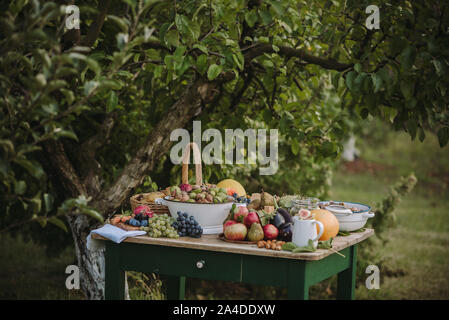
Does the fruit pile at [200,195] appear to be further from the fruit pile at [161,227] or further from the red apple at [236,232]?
the red apple at [236,232]

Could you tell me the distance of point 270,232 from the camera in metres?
2.56

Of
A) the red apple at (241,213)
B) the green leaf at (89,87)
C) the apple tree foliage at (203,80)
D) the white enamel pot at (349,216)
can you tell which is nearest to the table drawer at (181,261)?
the red apple at (241,213)

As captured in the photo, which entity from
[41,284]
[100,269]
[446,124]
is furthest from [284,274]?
[41,284]

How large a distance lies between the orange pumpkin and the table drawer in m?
0.44

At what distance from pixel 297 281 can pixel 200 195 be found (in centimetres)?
67

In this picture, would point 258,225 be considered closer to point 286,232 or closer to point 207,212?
point 286,232

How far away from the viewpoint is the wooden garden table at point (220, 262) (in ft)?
7.92

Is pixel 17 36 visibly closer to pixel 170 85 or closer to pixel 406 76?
pixel 406 76

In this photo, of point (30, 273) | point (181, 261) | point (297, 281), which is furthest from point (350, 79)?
point (30, 273)

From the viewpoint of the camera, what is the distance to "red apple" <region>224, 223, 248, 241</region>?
8.39ft

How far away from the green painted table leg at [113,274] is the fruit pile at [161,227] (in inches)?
7.9

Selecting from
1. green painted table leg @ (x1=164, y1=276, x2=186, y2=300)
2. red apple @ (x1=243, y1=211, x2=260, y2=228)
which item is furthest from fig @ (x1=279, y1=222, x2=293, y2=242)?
green painted table leg @ (x1=164, y1=276, x2=186, y2=300)

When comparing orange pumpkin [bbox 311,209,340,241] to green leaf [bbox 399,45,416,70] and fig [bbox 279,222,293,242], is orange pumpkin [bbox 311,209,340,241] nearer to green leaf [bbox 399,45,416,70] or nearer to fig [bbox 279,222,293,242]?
fig [bbox 279,222,293,242]

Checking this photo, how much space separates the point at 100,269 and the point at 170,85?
4.97ft
